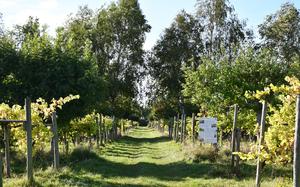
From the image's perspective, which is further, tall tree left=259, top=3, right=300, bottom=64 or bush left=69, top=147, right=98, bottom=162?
tall tree left=259, top=3, right=300, bottom=64

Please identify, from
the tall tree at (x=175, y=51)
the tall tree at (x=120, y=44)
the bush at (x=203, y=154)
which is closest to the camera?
the bush at (x=203, y=154)

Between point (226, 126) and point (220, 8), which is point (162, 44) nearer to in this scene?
point (220, 8)

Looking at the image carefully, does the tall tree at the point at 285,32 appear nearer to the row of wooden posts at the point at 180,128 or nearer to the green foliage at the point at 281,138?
the row of wooden posts at the point at 180,128

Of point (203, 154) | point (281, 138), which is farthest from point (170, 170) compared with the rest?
point (281, 138)

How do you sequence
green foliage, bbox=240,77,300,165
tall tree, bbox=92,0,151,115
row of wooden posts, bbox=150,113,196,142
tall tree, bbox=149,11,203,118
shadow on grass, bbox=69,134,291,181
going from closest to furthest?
1. green foliage, bbox=240,77,300,165
2. shadow on grass, bbox=69,134,291,181
3. row of wooden posts, bbox=150,113,196,142
4. tall tree, bbox=92,0,151,115
5. tall tree, bbox=149,11,203,118

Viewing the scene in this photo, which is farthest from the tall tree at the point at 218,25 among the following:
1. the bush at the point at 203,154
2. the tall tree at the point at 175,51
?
the bush at the point at 203,154

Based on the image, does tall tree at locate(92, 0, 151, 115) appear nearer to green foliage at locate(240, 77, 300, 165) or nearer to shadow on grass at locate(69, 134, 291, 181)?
shadow on grass at locate(69, 134, 291, 181)

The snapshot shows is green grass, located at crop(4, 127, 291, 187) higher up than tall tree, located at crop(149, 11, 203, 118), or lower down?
lower down

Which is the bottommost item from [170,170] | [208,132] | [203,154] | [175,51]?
[170,170]

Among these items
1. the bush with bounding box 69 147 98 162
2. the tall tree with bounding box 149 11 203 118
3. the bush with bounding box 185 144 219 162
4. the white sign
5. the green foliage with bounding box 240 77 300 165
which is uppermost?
the tall tree with bounding box 149 11 203 118

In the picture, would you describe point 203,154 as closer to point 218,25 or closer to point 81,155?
point 81,155

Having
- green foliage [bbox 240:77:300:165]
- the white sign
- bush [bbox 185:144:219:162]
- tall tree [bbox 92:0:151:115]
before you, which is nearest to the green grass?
bush [bbox 185:144:219:162]

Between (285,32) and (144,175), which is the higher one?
(285,32)

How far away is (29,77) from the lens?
17312 millimetres
